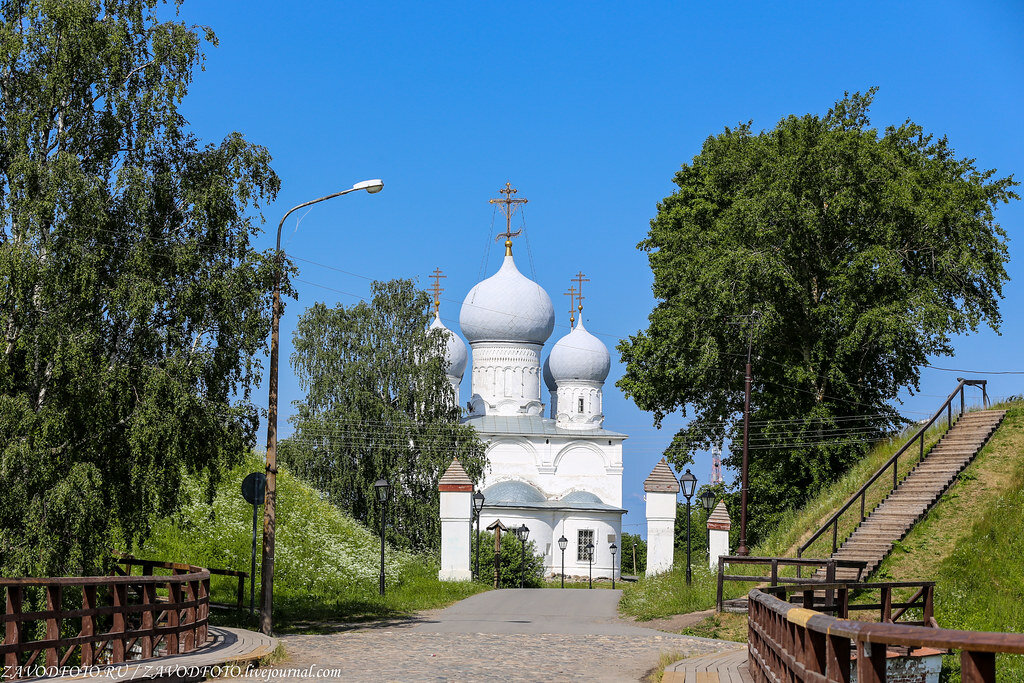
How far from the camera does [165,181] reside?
56.6ft

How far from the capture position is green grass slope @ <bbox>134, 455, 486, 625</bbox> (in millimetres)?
25578

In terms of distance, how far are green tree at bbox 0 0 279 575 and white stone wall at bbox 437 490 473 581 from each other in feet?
46.4

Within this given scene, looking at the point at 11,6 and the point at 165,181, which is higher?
the point at 11,6

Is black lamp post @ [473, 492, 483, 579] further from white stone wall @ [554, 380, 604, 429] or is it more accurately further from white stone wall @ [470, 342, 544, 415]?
white stone wall @ [554, 380, 604, 429]

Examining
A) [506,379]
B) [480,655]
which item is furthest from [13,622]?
[506,379]

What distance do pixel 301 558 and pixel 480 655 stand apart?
56.7 feet

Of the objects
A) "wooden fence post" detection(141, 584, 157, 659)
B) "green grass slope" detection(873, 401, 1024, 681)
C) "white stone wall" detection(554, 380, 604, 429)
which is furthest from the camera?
"white stone wall" detection(554, 380, 604, 429)

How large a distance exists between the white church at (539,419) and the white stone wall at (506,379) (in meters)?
0.06

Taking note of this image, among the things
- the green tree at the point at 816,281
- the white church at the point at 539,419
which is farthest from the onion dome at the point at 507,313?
the green tree at the point at 816,281

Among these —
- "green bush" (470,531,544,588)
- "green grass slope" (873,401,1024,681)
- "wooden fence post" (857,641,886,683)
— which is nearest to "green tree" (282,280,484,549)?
"green bush" (470,531,544,588)

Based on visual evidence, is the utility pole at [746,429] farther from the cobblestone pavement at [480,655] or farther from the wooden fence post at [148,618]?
the wooden fence post at [148,618]

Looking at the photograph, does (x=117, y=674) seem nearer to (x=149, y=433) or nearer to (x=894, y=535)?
(x=149, y=433)

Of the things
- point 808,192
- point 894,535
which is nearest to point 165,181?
Answer: point 894,535

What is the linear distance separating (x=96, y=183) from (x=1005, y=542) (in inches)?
604
